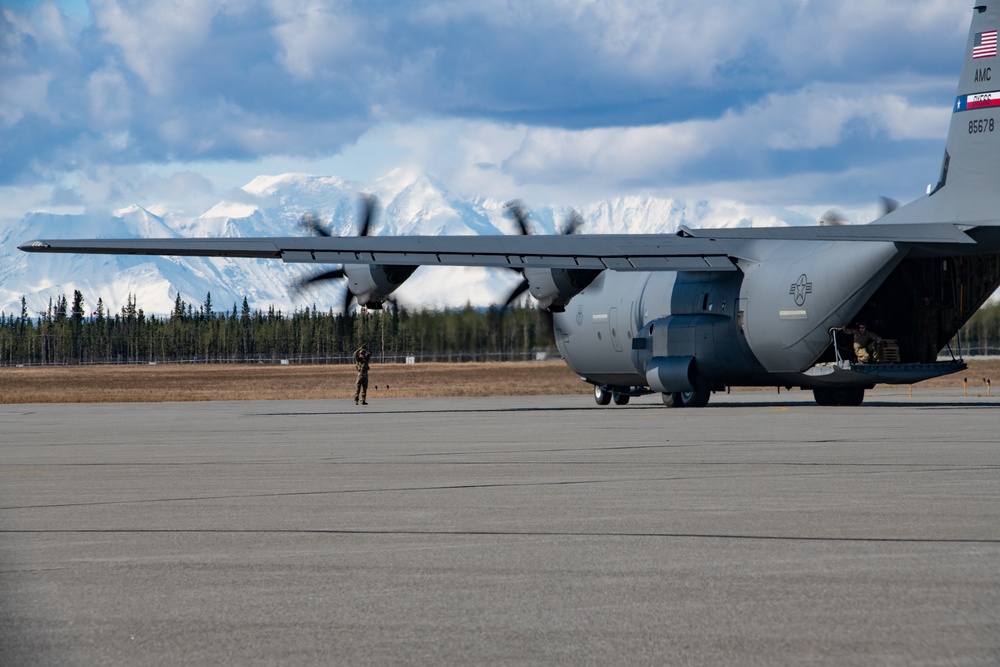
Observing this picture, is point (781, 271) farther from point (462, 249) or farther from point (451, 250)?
point (451, 250)

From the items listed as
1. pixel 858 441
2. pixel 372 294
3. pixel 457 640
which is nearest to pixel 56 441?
pixel 372 294

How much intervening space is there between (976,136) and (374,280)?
15.3m

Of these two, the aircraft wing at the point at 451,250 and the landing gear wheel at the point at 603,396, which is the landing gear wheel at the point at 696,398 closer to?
the aircraft wing at the point at 451,250

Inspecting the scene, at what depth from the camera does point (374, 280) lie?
33.6m

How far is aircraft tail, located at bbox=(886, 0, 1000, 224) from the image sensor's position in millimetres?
28344

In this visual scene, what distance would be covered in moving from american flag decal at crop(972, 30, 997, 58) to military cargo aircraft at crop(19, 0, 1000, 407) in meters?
0.03

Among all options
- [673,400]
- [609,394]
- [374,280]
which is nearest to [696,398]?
[673,400]

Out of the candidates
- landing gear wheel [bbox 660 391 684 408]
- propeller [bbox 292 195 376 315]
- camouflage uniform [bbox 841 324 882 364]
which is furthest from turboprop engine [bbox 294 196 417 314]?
camouflage uniform [bbox 841 324 882 364]

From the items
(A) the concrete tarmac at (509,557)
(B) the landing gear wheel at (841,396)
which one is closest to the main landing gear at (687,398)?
(B) the landing gear wheel at (841,396)

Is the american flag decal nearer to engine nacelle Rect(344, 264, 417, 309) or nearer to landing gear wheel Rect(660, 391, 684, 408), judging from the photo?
landing gear wheel Rect(660, 391, 684, 408)

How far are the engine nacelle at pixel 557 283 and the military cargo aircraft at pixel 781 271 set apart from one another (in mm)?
37

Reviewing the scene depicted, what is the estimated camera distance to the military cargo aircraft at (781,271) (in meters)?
28.6

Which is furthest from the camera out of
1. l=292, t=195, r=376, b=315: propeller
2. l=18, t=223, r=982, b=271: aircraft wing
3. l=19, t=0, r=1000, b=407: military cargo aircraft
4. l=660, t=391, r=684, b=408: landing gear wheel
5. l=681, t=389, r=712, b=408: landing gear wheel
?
l=660, t=391, r=684, b=408: landing gear wheel

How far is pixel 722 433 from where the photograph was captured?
22516 millimetres
